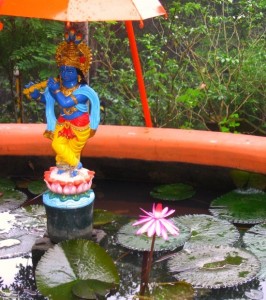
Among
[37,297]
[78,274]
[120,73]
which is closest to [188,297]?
[78,274]

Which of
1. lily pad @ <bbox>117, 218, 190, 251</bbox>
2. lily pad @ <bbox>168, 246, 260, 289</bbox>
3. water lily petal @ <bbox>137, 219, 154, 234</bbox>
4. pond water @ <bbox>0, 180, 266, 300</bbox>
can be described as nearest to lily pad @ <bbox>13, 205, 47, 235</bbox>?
pond water @ <bbox>0, 180, 266, 300</bbox>

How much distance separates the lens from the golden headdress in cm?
328

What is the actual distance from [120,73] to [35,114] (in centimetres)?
105

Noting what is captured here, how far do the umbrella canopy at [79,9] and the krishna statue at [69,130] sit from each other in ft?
1.29

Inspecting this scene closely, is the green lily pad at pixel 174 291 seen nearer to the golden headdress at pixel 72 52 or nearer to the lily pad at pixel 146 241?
the lily pad at pixel 146 241

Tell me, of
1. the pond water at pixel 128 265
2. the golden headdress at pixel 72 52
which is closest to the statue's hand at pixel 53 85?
the golden headdress at pixel 72 52

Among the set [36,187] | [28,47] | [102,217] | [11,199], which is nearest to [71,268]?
[102,217]

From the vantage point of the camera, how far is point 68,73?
328cm

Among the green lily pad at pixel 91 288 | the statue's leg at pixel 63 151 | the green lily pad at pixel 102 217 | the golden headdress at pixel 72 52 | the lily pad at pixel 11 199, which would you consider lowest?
the green lily pad at pixel 91 288

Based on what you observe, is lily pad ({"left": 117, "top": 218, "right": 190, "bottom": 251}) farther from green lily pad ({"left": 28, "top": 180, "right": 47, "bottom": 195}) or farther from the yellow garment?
green lily pad ({"left": 28, "top": 180, "right": 47, "bottom": 195})

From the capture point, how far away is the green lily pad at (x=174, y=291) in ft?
10.0

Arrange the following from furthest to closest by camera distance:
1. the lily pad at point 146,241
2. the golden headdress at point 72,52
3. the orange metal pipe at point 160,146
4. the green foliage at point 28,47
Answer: the green foliage at point 28,47, the orange metal pipe at point 160,146, the lily pad at point 146,241, the golden headdress at point 72,52

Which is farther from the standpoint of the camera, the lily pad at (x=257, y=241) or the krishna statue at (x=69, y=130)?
the lily pad at (x=257, y=241)

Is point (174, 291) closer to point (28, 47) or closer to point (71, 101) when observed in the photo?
point (71, 101)
